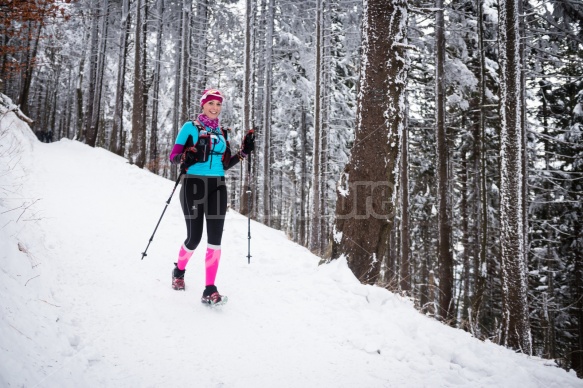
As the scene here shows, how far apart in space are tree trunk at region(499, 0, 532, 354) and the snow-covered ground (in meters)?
3.53

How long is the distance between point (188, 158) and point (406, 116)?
1191 cm

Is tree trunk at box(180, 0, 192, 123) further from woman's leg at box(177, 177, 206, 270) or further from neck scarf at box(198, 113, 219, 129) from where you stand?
woman's leg at box(177, 177, 206, 270)

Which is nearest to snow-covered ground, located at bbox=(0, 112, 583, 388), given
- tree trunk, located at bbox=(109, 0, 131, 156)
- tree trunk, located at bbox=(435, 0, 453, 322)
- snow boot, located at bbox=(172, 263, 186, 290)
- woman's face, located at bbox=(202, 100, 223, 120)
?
snow boot, located at bbox=(172, 263, 186, 290)

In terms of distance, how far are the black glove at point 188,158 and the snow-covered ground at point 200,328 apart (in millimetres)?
1620

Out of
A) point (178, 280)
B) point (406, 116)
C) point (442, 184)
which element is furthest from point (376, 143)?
point (406, 116)

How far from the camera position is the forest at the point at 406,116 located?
203 inches

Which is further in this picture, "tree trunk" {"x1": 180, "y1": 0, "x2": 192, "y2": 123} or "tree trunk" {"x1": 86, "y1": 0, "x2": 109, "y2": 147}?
"tree trunk" {"x1": 86, "y1": 0, "x2": 109, "y2": 147}

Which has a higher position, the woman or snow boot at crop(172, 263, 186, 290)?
the woman

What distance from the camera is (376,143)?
5.03 metres

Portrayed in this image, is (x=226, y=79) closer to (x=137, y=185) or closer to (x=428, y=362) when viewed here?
(x=137, y=185)

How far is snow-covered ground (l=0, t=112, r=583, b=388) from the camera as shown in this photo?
2477mm

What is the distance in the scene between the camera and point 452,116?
1580cm

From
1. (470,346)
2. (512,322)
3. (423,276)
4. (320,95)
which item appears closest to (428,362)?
(470,346)

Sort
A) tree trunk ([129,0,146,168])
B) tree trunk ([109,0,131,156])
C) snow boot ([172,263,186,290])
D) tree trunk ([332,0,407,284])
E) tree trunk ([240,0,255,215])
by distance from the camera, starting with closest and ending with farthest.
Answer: snow boot ([172,263,186,290]) → tree trunk ([332,0,407,284]) → tree trunk ([240,0,255,215]) → tree trunk ([129,0,146,168]) → tree trunk ([109,0,131,156])
